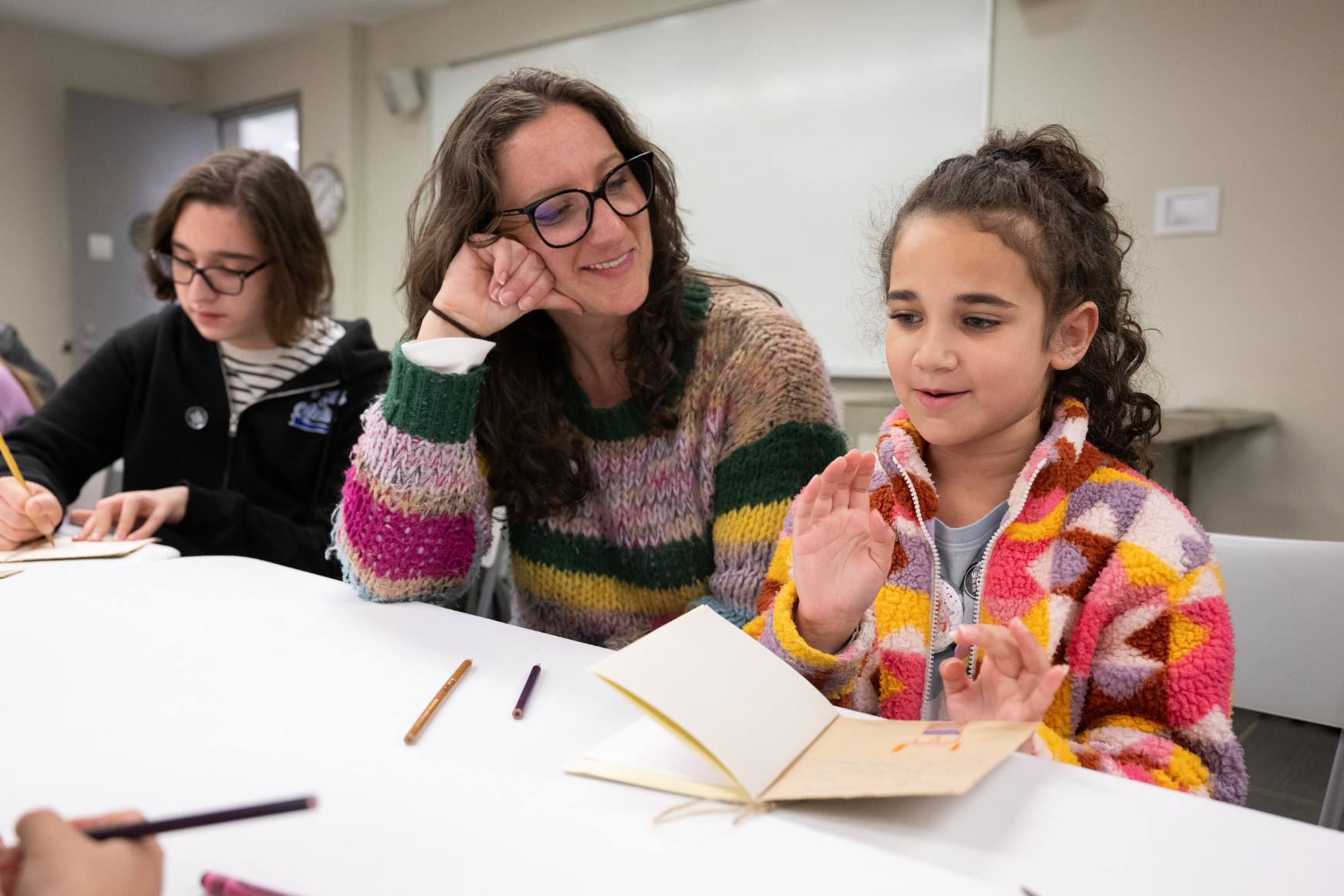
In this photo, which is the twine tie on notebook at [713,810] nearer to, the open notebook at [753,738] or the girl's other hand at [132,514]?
the open notebook at [753,738]

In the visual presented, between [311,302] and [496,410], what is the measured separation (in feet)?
2.47

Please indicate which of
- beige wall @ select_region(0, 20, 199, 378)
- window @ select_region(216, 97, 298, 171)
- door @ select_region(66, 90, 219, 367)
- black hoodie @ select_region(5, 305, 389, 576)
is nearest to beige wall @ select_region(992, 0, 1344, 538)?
black hoodie @ select_region(5, 305, 389, 576)

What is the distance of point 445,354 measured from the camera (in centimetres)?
118

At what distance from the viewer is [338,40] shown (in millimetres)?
5324

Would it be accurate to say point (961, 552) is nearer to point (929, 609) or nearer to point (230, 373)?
point (929, 609)

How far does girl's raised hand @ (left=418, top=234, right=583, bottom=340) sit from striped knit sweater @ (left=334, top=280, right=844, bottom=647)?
8 centimetres

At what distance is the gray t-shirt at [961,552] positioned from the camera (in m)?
1.02

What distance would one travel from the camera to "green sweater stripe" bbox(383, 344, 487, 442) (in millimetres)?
1155

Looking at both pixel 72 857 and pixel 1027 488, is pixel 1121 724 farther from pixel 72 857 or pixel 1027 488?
pixel 72 857

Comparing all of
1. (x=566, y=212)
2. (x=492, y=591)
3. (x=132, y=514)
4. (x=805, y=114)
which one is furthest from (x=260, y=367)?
(x=805, y=114)

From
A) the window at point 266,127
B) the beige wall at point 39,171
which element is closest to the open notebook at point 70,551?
the window at point 266,127

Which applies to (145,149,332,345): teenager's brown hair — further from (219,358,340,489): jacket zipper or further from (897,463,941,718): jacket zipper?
(897,463,941,718): jacket zipper

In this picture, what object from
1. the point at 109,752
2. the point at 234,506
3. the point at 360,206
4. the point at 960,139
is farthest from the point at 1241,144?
the point at 360,206

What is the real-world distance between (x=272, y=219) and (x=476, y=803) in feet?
4.83
